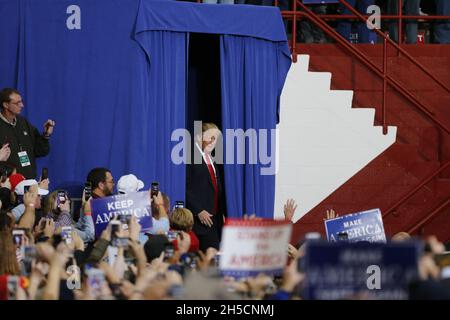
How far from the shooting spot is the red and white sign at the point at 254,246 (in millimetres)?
7590

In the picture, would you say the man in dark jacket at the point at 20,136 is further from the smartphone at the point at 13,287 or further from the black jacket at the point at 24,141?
the smartphone at the point at 13,287

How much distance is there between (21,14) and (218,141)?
242cm

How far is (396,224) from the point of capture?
15.4 metres

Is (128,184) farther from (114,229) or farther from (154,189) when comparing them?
(114,229)

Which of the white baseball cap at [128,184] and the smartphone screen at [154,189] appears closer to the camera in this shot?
the smartphone screen at [154,189]

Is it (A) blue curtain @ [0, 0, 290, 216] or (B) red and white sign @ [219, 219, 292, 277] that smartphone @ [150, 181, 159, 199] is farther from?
(B) red and white sign @ [219, 219, 292, 277]

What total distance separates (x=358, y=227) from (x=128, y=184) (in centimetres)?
228

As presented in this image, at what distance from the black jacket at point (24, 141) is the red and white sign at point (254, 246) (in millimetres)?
5067

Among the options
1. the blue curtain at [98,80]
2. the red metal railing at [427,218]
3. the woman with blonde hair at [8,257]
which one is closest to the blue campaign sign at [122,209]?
the woman with blonde hair at [8,257]

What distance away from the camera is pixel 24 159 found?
1238 cm

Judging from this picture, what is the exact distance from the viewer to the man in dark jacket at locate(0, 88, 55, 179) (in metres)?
12.1

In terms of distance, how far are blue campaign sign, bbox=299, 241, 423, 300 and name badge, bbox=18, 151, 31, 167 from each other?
5.83 m

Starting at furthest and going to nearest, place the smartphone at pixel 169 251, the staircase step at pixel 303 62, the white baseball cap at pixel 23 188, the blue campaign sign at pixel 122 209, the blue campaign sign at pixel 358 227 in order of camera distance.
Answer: the staircase step at pixel 303 62 → the white baseball cap at pixel 23 188 → the blue campaign sign at pixel 358 227 → the blue campaign sign at pixel 122 209 → the smartphone at pixel 169 251

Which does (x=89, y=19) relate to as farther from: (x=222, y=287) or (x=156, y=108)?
(x=222, y=287)
